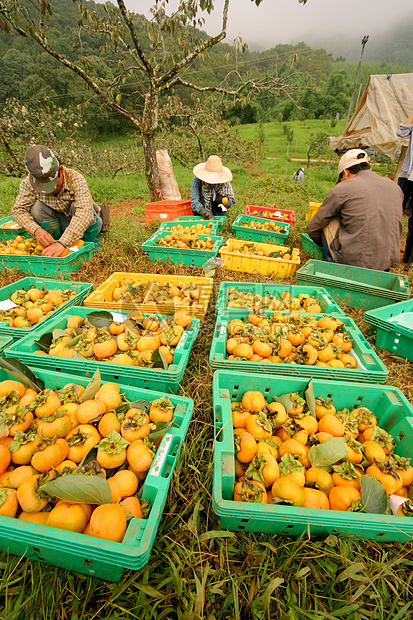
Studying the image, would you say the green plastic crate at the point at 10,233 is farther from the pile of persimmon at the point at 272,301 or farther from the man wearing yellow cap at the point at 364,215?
the man wearing yellow cap at the point at 364,215

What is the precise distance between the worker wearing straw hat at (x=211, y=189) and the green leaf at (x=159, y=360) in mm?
3727

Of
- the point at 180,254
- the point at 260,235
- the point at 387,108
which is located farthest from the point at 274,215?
the point at 387,108

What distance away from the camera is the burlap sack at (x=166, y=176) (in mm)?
6355

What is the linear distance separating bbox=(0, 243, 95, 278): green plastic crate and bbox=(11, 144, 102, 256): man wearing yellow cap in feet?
0.48

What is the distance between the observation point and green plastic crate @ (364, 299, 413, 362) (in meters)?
2.47

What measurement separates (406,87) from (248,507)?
35.6 ft

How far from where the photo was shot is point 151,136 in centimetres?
556

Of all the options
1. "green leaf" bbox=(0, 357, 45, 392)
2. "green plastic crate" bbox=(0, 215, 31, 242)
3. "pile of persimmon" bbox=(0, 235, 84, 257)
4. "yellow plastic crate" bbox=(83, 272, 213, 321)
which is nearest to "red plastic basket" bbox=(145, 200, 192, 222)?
"pile of persimmon" bbox=(0, 235, 84, 257)

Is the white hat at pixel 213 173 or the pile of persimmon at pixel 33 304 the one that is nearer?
the pile of persimmon at pixel 33 304

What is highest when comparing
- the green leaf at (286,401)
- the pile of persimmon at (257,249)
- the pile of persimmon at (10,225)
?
the pile of persimmon at (10,225)

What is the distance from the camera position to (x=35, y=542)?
3.39 feet

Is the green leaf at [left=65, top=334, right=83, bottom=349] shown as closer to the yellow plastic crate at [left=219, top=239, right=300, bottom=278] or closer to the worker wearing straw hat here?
the yellow plastic crate at [left=219, top=239, right=300, bottom=278]

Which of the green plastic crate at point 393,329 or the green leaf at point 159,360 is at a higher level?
the green leaf at point 159,360

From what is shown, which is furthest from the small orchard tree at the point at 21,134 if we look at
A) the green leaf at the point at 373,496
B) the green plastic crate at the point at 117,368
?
the green leaf at the point at 373,496
